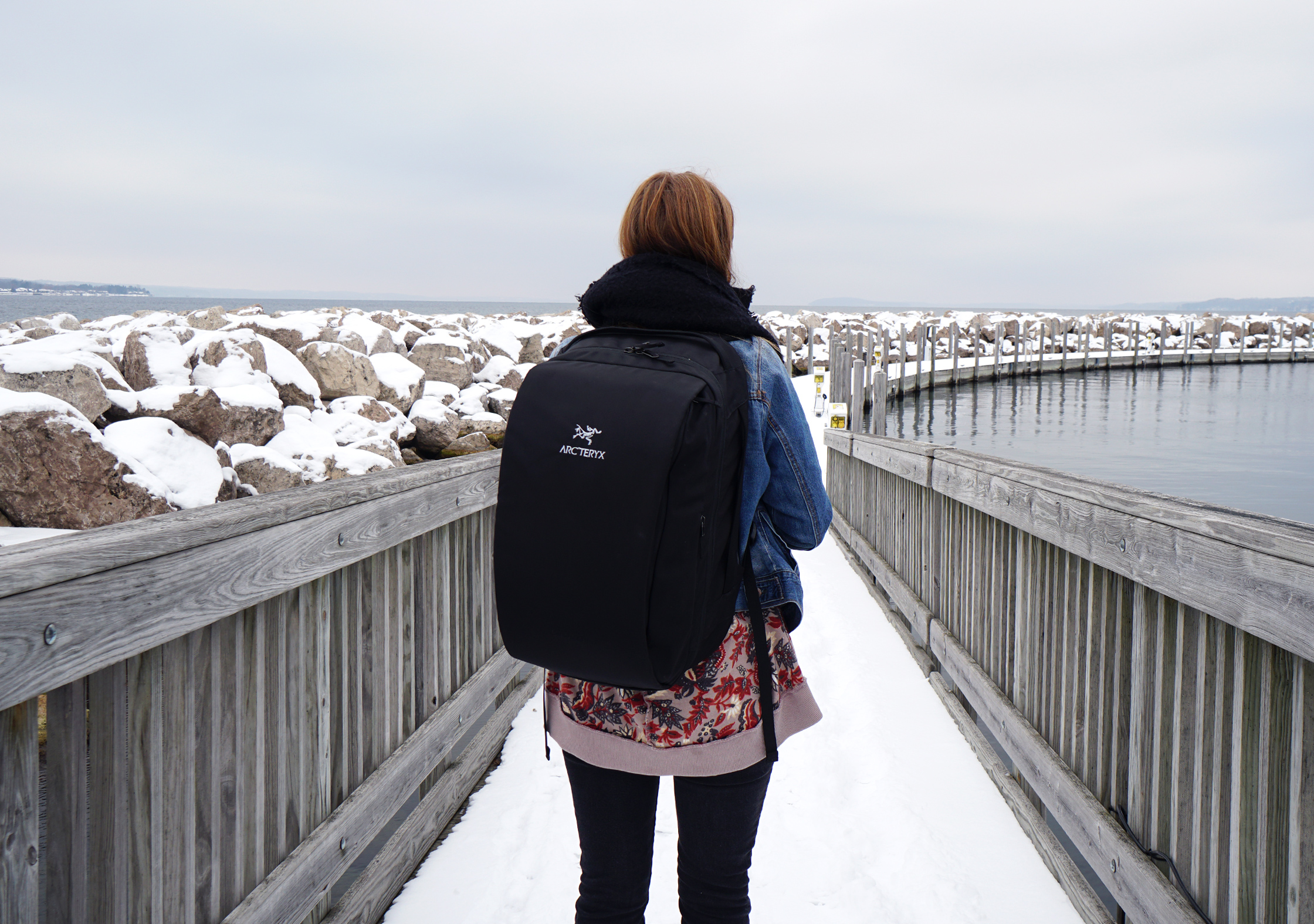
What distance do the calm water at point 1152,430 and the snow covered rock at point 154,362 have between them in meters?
13.7

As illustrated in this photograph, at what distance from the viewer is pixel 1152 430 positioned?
25000 mm

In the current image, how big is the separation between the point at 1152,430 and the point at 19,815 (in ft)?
93.7

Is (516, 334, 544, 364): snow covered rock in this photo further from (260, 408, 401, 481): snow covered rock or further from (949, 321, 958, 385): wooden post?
(949, 321, 958, 385): wooden post

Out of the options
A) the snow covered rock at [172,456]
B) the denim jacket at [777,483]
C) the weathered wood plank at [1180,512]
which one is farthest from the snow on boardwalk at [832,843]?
the snow covered rock at [172,456]

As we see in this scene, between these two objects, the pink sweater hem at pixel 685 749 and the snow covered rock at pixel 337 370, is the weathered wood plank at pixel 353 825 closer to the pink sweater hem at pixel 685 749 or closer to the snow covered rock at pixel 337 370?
the pink sweater hem at pixel 685 749

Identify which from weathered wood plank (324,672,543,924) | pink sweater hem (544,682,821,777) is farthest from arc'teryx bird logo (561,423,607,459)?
weathered wood plank (324,672,543,924)

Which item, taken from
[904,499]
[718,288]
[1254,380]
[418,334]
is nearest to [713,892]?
[718,288]

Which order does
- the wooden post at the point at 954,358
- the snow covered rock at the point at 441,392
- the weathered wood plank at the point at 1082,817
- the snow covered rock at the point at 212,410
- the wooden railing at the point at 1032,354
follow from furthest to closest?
1. the wooden post at the point at 954,358
2. the wooden railing at the point at 1032,354
3. the snow covered rock at the point at 441,392
4. the snow covered rock at the point at 212,410
5. the weathered wood plank at the point at 1082,817

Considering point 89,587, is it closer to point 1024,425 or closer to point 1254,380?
point 1024,425

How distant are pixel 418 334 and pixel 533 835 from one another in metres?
11.6

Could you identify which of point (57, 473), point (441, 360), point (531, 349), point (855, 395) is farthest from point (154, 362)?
point (531, 349)

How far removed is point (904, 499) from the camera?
482 cm

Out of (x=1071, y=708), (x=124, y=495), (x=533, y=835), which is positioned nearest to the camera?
(x=1071, y=708)

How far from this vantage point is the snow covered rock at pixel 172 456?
210 inches
